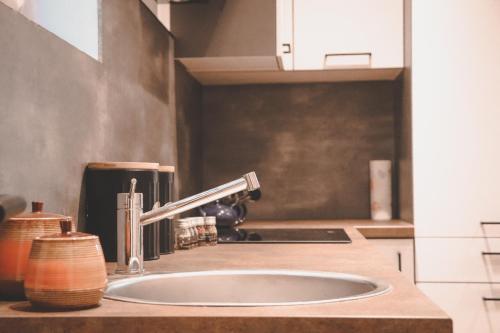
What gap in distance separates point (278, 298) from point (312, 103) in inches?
80.7

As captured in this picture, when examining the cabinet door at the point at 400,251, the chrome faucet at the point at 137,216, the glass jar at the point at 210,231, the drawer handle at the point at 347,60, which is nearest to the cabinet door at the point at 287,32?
the drawer handle at the point at 347,60

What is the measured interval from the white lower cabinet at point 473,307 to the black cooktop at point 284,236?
540 mm

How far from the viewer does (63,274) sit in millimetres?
953

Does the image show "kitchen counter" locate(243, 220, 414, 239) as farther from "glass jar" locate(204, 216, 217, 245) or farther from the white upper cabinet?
"glass jar" locate(204, 216, 217, 245)

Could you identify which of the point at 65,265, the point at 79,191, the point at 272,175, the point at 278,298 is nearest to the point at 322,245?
the point at 278,298

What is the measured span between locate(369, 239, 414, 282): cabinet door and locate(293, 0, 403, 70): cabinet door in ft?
2.41

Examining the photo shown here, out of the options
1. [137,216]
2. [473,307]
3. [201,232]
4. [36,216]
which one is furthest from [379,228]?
[36,216]

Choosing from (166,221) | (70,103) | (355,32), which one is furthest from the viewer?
(355,32)

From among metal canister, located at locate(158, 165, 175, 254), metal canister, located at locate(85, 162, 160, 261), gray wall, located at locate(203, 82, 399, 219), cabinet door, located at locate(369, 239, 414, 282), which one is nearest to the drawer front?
cabinet door, located at locate(369, 239, 414, 282)

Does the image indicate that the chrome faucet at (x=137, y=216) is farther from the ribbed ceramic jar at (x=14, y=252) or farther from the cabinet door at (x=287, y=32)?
the cabinet door at (x=287, y=32)

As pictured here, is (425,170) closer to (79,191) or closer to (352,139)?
(352,139)

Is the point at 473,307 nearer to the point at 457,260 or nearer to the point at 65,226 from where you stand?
the point at 457,260

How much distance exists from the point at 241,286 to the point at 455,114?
1.66m

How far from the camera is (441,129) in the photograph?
2773mm
